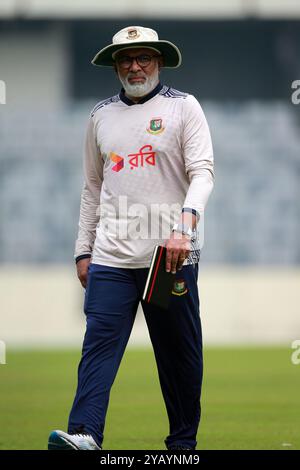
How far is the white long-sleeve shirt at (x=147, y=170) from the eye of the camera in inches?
311

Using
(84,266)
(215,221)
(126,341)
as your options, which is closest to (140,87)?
(84,266)

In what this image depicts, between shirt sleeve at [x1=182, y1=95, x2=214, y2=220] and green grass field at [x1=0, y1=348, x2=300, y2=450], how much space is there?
6.92 feet

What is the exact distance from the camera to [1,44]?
36250 millimetres

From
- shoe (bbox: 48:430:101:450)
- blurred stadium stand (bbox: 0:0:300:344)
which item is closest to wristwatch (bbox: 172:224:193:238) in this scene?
shoe (bbox: 48:430:101:450)

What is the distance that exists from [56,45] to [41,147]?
38.2 ft

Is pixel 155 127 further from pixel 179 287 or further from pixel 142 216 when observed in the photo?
pixel 179 287

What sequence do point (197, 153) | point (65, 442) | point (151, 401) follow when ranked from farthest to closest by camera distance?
point (151, 401) → point (197, 153) → point (65, 442)

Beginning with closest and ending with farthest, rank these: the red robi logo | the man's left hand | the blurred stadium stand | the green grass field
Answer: the man's left hand < the red robi logo < the green grass field < the blurred stadium stand

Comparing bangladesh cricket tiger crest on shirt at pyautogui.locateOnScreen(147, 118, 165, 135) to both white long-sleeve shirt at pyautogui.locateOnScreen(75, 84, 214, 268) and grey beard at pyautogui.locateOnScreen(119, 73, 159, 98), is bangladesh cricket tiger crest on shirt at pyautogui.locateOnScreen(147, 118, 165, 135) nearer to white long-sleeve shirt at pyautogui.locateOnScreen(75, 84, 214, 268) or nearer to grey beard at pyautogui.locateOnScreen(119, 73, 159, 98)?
white long-sleeve shirt at pyautogui.locateOnScreen(75, 84, 214, 268)

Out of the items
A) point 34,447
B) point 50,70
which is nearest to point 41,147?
point 50,70

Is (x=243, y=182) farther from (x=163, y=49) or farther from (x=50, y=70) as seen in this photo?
(x=163, y=49)

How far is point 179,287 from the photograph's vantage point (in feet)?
26.0

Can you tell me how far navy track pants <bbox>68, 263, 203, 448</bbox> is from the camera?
7781 mm

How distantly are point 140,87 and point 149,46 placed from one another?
0.24 metres
